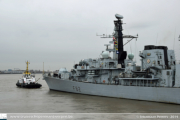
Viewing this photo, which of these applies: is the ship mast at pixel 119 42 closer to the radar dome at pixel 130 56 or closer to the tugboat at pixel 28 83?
the radar dome at pixel 130 56

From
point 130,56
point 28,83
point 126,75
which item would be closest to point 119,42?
point 130,56

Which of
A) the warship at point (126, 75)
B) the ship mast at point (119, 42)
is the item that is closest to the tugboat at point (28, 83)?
the warship at point (126, 75)

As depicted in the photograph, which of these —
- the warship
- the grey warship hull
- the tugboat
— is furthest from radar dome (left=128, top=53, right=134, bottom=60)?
the tugboat

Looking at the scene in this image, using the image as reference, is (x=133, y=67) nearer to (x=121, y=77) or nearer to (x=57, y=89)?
(x=121, y=77)

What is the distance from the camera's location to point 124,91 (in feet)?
65.7

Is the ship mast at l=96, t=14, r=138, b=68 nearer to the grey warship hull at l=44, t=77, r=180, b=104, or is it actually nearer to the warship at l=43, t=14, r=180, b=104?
the warship at l=43, t=14, r=180, b=104

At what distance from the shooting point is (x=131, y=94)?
19.6 meters

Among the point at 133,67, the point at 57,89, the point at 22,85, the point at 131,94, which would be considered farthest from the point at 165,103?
the point at 22,85

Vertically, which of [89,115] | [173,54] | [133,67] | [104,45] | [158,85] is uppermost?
[104,45]

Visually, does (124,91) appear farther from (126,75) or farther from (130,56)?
(130,56)

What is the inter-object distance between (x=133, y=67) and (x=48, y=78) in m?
14.0

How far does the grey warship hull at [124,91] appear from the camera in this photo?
17125mm

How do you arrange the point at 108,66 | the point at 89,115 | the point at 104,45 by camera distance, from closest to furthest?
the point at 89,115
the point at 108,66
the point at 104,45

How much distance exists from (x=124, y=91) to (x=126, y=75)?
1654 mm
